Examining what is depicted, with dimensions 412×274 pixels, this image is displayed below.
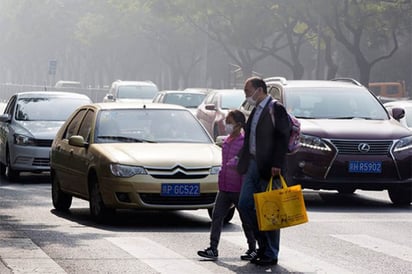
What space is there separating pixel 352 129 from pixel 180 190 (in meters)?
4.08

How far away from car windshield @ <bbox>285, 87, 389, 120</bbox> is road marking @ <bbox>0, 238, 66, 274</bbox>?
6.91 m

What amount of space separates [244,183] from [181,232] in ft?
8.57

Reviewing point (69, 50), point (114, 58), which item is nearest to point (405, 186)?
point (114, 58)

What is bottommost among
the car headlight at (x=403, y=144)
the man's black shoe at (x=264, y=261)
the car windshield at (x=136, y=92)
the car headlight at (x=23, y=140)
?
the car windshield at (x=136, y=92)

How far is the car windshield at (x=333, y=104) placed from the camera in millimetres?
17734

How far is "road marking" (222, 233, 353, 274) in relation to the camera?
10.2 metres

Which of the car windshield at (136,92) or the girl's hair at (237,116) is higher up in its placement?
the girl's hair at (237,116)

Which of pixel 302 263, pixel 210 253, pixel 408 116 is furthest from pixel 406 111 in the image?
pixel 210 253

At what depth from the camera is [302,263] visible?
10641mm

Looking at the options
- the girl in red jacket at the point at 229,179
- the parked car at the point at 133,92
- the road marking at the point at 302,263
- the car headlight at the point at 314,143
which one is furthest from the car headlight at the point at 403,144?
the parked car at the point at 133,92

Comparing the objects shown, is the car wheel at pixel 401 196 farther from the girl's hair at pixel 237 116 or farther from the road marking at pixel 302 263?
the girl's hair at pixel 237 116

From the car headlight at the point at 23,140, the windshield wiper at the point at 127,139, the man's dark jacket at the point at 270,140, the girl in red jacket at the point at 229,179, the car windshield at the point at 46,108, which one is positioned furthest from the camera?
the car windshield at the point at 46,108

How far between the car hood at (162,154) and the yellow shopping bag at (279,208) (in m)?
3.27

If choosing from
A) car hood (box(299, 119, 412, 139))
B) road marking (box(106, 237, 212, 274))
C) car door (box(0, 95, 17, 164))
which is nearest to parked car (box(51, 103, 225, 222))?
road marking (box(106, 237, 212, 274))
